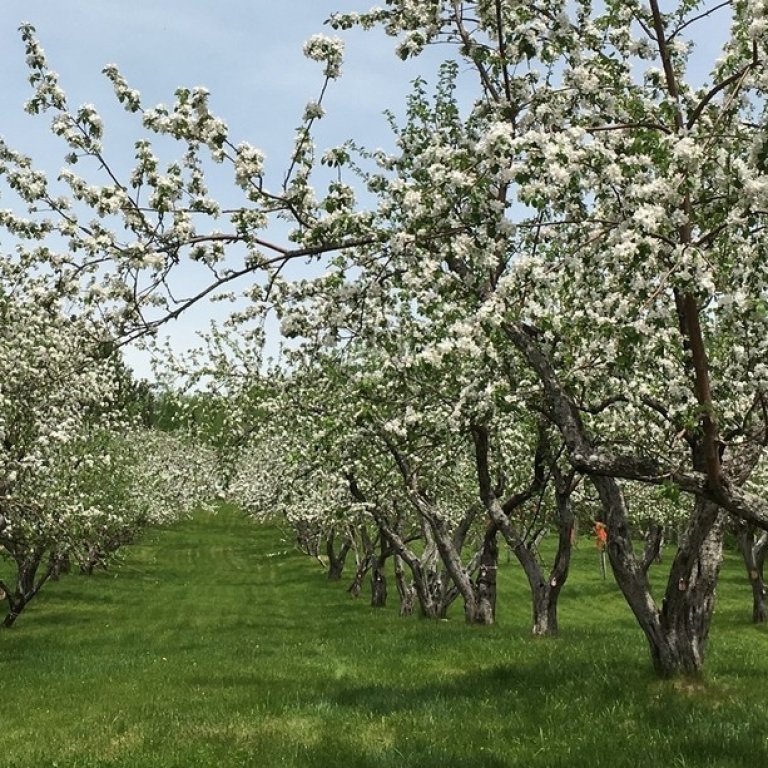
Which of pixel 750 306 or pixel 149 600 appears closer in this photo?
pixel 750 306

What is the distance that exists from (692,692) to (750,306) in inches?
292

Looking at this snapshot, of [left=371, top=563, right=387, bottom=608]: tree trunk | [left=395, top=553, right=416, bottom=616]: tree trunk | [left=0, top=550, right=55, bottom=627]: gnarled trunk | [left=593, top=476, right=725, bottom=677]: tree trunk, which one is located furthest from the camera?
[left=371, top=563, right=387, bottom=608]: tree trunk

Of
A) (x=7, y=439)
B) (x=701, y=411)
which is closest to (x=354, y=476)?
(x=7, y=439)

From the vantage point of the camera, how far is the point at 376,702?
42.3ft

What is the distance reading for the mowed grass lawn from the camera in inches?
386

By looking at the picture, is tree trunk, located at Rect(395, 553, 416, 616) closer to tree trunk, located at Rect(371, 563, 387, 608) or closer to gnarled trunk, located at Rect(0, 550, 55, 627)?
tree trunk, located at Rect(371, 563, 387, 608)

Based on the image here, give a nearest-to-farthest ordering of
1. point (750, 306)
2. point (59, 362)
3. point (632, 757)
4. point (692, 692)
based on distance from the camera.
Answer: point (750, 306) → point (632, 757) → point (692, 692) → point (59, 362)

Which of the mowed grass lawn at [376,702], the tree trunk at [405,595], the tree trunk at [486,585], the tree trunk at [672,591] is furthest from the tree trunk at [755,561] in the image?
the tree trunk at [672,591]

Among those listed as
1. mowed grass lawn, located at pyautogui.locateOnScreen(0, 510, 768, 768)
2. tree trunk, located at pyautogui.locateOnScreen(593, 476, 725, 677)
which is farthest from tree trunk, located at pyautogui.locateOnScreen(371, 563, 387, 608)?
tree trunk, located at pyautogui.locateOnScreen(593, 476, 725, 677)

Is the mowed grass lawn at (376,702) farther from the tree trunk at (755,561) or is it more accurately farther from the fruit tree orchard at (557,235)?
the tree trunk at (755,561)

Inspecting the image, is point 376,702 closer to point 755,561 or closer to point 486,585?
point 486,585

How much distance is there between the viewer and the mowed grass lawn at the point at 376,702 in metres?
9.81

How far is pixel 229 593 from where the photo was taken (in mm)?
47750

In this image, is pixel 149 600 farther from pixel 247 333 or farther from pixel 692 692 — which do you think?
pixel 692 692
